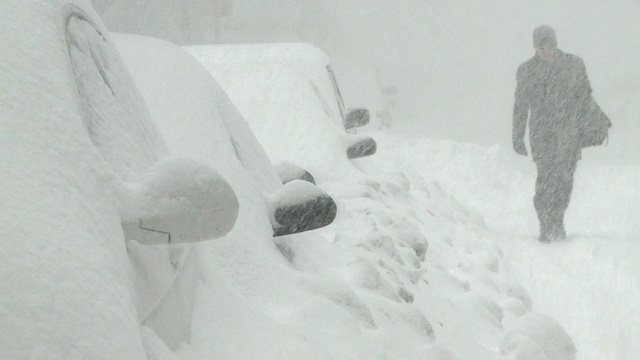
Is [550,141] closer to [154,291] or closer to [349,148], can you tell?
[349,148]

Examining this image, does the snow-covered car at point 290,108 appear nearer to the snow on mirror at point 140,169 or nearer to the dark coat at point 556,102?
the dark coat at point 556,102

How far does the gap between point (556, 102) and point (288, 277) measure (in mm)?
5653

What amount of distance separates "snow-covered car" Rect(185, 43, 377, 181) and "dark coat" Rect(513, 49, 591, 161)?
1.63m

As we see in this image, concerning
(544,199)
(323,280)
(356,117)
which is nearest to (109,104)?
(323,280)

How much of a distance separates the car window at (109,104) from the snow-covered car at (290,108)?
3.14m

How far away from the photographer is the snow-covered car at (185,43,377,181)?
257 inches

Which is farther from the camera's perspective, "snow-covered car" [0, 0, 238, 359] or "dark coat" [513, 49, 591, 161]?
"dark coat" [513, 49, 591, 161]

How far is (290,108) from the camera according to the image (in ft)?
22.6

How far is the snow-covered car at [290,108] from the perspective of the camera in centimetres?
653

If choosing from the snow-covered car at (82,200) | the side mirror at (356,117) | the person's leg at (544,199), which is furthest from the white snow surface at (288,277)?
the side mirror at (356,117)

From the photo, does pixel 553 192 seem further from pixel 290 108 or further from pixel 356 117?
pixel 290 108

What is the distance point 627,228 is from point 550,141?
37.2 inches

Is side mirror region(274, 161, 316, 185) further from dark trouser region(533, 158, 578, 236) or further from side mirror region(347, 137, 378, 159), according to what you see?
dark trouser region(533, 158, 578, 236)

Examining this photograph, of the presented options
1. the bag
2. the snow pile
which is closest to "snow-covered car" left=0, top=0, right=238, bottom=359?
the snow pile
